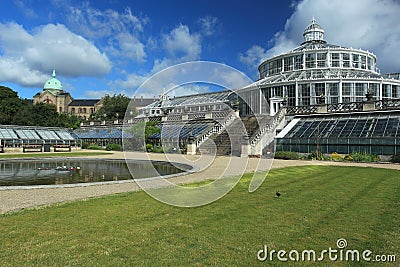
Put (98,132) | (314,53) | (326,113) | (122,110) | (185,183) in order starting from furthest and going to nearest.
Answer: (122,110) < (98,132) < (314,53) < (326,113) < (185,183)

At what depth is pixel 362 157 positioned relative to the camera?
92.1ft

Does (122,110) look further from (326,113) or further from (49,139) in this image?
(326,113)

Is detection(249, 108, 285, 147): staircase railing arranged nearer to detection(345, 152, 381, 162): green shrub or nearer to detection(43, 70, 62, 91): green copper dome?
detection(345, 152, 381, 162): green shrub

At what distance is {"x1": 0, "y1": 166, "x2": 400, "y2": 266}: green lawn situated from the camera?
5617 mm

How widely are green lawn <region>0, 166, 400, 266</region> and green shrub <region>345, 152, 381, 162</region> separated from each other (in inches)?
721

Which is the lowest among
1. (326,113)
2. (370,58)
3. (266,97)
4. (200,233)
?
(200,233)

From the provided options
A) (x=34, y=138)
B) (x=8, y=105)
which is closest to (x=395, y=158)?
(x=34, y=138)


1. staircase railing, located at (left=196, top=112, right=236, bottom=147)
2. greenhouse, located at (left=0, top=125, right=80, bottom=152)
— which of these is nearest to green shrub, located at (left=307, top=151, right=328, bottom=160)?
staircase railing, located at (left=196, top=112, right=236, bottom=147)

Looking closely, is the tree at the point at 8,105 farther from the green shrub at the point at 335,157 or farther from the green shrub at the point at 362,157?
the green shrub at the point at 362,157

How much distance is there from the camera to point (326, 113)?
1409 inches

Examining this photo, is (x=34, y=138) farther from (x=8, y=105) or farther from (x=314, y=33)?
(x=314, y=33)

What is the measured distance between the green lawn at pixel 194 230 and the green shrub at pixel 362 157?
1832cm

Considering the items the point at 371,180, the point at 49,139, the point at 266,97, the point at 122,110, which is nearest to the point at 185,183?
the point at 371,180

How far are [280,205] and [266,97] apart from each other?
37.1 metres
